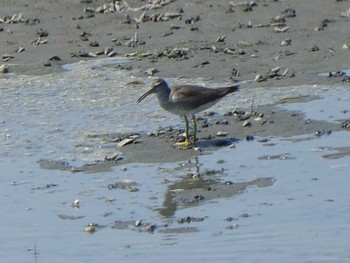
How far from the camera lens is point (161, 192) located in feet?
36.9

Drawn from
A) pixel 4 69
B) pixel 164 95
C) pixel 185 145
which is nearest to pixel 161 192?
pixel 185 145

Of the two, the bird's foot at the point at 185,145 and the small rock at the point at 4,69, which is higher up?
the bird's foot at the point at 185,145

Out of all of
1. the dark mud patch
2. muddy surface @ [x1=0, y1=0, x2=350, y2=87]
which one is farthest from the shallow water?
muddy surface @ [x1=0, y1=0, x2=350, y2=87]

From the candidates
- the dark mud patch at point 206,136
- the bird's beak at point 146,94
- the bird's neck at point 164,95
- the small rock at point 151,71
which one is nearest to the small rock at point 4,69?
the small rock at point 151,71

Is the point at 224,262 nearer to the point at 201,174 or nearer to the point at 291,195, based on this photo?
the point at 291,195

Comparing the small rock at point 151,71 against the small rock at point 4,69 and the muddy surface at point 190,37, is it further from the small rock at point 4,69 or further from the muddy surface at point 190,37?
the small rock at point 4,69

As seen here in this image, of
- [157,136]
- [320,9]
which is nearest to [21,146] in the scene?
[157,136]

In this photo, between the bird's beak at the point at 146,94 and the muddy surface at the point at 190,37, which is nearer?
the bird's beak at the point at 146,94

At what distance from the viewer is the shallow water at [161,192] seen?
9672 millimetres

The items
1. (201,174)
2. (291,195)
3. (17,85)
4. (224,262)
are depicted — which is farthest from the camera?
(17,85)

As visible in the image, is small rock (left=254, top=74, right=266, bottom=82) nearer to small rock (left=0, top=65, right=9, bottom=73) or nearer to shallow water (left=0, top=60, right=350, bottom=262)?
shallow water (left=0, top=60, right=350, bottom=262)

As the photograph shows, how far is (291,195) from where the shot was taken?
35.6ft

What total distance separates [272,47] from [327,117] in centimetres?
353

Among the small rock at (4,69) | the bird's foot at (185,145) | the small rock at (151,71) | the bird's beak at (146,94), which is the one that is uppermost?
the bird's beak at (146,94)
